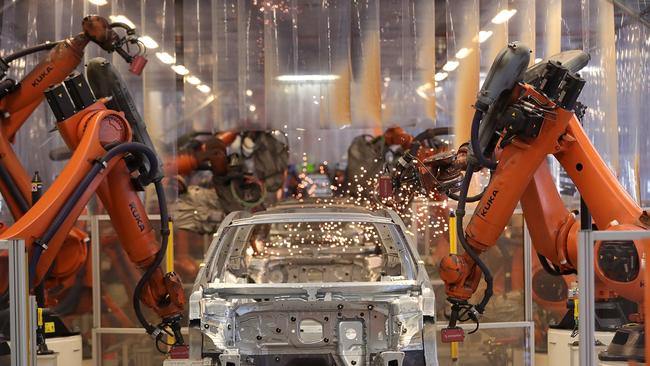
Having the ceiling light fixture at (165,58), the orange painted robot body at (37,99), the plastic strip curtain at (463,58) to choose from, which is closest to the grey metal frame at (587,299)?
the orange painted robot body at (37,99)

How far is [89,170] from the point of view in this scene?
203 inches

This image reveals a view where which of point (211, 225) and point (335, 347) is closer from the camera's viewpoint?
point (335, 347)

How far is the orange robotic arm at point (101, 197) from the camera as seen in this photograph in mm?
4973

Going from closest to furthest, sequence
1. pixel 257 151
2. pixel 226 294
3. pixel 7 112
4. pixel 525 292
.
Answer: pixel 226 294, pixel 7 112, pixel 525 292, pixel 257 151

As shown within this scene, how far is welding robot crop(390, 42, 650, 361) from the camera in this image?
516 centimetres

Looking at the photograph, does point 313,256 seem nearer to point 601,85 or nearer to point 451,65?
point 451,65

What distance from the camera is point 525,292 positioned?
7203mm

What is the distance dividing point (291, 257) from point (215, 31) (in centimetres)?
314

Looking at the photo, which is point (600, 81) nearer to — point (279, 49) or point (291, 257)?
point (279, 49)

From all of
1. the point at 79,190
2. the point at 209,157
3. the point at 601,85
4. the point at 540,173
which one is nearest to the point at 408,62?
the point at 601,85

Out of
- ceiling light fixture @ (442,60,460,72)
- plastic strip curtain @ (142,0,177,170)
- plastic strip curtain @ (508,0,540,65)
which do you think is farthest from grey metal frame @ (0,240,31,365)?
plastic strip curtain @ (508,0,540,65)

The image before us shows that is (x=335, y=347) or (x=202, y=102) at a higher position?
(x=202, y=102)

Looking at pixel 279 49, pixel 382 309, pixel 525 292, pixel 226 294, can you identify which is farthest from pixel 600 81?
pixel 226 294

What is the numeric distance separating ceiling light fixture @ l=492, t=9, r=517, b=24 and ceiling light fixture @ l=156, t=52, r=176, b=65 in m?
3.14
